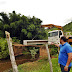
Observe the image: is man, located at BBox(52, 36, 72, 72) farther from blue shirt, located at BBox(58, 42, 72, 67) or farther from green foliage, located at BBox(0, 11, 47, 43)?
green foliage, located at BBox(0, 11, 47, 43)

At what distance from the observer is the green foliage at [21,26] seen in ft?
41.2

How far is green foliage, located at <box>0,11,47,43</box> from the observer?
1257 centimetres

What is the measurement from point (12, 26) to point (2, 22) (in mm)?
2908

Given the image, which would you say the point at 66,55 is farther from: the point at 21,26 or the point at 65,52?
the point at 21,26

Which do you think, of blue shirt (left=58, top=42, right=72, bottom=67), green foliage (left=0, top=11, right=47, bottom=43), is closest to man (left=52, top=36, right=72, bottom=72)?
blue shirt (left=58, top=42, right=72, bottom=67)

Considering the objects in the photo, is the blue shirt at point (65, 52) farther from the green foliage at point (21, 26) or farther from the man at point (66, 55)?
the green foliage at point (21, 26)

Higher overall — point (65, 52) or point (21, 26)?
point (21, 26)

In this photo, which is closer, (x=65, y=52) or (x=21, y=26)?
(x=65, y=52)

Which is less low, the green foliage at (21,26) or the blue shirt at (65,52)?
the green foliage at (21,26)

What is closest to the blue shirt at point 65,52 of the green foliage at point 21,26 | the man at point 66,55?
the man at point 66,55

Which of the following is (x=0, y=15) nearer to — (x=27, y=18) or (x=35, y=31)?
(x=27, y=18)

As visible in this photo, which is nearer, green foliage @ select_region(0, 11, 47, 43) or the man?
the man

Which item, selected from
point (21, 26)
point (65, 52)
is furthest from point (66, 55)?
point (21, 26)

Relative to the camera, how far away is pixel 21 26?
12.8 metres
